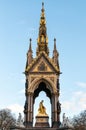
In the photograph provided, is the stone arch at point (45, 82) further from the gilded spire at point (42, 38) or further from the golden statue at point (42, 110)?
the gilded spire at point (42, 38)

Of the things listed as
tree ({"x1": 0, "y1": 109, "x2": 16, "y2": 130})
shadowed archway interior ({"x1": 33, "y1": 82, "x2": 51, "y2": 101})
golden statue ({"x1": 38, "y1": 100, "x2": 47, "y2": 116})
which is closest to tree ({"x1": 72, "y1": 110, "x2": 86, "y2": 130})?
tree ({"x1": 0, "y1": 109, "x2": 16, "y2": 130})

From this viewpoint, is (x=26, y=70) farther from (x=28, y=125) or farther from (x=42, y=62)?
(x=28, y=125)

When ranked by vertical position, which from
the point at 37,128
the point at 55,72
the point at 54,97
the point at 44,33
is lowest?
the point at 37,128

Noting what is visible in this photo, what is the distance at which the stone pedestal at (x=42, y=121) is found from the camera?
3334cm

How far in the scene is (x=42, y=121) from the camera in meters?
33.6

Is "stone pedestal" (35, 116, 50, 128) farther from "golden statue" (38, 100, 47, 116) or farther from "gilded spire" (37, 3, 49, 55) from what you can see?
"gilded spire" (37, 3, 49, 55)

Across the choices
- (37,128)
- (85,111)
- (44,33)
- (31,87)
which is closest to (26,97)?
(31,87)

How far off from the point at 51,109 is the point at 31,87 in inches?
111

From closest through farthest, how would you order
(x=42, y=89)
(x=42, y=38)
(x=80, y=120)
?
(x=42, y=89)
(x=42, y=38)
(x=80, y=120)

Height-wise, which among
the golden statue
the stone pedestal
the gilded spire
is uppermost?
the gilded spire

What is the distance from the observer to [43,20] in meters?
38.3

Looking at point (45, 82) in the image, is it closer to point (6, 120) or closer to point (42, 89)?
point (42, 89)

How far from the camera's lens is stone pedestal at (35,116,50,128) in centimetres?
3334

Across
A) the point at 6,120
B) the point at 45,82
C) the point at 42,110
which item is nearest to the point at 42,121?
the point at 42,110
